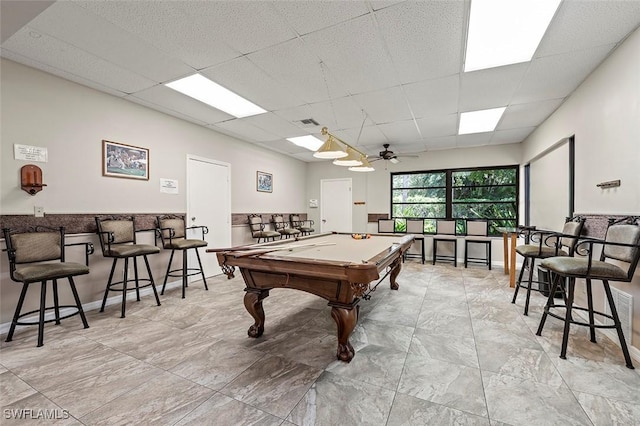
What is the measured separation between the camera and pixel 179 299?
12.2 feet

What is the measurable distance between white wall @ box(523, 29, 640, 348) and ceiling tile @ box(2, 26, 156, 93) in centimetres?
480

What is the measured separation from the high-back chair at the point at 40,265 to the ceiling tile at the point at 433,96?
13.9 feet

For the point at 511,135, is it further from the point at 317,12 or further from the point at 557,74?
the point at 317,12

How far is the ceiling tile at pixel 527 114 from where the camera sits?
150 inches

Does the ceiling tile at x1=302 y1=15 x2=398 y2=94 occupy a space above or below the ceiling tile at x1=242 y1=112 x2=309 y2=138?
above

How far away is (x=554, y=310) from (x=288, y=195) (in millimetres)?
5746

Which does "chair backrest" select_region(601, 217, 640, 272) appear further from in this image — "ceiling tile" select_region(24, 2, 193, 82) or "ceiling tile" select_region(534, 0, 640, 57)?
"ceiling tile" select_region(24, 2, 193, 82)

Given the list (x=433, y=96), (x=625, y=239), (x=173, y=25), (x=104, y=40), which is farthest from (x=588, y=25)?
(x=104, y=40)

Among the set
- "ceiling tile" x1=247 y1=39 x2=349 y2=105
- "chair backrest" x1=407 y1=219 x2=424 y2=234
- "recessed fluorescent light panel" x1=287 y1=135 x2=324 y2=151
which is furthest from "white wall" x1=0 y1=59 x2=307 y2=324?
"chair backrest" x1=407 y1=219 x2=424 y2=234

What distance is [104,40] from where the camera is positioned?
242 cm

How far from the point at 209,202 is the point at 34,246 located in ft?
8.16

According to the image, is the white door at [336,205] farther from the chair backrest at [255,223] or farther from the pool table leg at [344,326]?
the pool table leg at [344,326]

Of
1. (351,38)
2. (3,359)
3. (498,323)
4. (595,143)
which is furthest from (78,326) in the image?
(595,143)

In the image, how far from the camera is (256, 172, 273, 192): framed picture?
619cm
